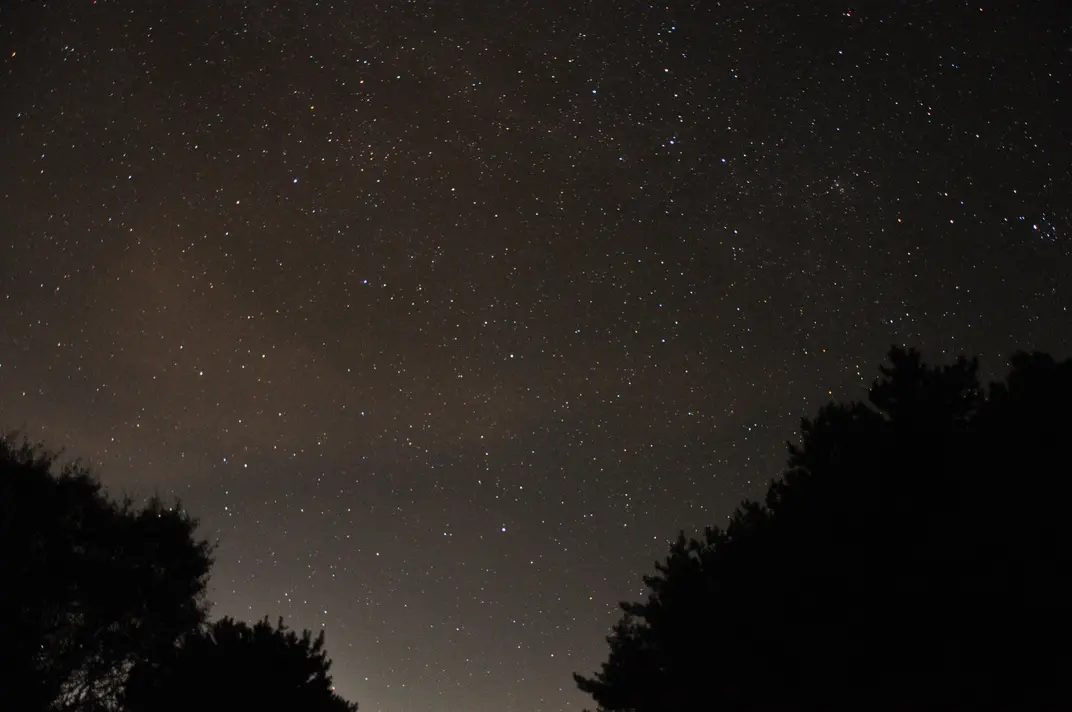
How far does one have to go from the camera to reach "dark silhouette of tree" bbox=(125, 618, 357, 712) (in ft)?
53.7

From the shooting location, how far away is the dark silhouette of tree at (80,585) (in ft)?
48.0

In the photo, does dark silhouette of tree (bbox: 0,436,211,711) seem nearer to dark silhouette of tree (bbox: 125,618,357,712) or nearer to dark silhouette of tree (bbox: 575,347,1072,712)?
dark silhouette of tree (bbox: 125,618,357,712)

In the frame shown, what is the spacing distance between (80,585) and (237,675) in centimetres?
423

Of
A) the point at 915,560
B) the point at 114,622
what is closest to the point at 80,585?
the point at 114,622

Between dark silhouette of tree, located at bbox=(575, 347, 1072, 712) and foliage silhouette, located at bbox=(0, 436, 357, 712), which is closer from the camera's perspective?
dark silhouette of tree, located at bbox=(575, 347, 1072, 712)

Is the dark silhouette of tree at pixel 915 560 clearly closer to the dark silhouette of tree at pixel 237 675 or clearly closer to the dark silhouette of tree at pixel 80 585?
the dark silhouette of tree at pixel 237 675

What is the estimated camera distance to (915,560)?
10133 mm

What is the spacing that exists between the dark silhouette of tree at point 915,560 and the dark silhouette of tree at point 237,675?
10485 millimetres

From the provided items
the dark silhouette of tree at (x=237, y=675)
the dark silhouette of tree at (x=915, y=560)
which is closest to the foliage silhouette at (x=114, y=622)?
the dark silhouette of tree at (x=237, y=675)

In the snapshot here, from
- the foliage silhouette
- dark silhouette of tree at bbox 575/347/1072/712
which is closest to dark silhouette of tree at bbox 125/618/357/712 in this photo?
the foliage silhouette

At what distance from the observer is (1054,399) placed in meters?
10.1

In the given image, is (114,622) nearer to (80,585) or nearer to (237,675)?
(80,585)

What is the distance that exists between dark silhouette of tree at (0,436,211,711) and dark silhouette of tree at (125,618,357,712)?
27.9 inches

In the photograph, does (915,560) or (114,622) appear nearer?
(915,560)
